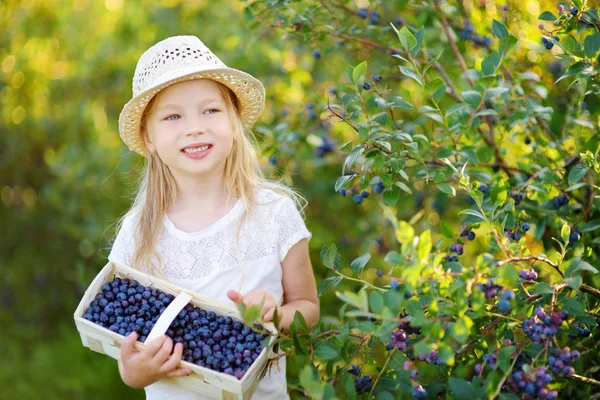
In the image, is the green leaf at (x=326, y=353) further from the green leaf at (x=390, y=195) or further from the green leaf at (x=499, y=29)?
the green leaf at (x=499, y=29)

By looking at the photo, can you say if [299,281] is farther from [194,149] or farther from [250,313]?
[250,313]

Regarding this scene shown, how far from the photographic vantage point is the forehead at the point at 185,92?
1.83m

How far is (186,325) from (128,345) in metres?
0.13

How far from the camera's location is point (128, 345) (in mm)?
1542

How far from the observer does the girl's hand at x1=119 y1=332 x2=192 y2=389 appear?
1.52 m

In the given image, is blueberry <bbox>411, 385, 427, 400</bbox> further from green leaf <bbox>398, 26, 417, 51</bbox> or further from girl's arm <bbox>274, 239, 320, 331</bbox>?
green leaf <bbox>398, 26, 417, 51</bbox>

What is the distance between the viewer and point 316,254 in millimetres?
3412

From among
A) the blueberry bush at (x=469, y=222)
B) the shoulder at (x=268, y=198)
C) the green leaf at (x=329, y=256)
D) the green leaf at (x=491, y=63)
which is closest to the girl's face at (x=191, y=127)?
the shoulder at (x=268, y=198)

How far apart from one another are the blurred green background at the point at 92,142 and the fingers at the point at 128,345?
90 centimetres

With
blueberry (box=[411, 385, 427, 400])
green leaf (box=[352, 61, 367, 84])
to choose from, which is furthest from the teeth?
blueberry (box=[411, 385, 427, 400])

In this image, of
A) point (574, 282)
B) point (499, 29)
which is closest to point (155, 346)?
point (574, 282)

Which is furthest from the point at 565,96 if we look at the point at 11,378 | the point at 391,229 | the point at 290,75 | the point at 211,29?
the point at 11,378

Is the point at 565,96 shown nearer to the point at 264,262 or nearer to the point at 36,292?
the point at 264,262

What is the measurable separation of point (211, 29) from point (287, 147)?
4.06 feet
